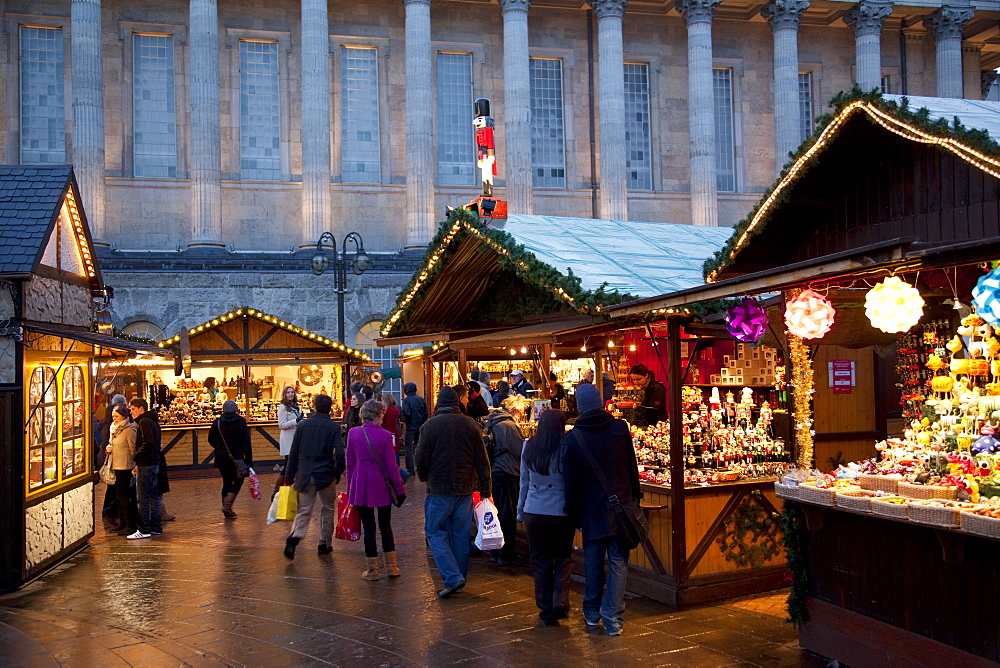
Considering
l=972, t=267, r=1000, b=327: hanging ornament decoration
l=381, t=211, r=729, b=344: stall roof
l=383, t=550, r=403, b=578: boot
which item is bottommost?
l=383, t=550, r=403, b=578: boot

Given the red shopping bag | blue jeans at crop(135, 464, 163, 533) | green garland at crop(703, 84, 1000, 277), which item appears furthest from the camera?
blue jeans at crop(135, 464, 163, 533)

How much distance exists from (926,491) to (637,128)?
32333 millimetres

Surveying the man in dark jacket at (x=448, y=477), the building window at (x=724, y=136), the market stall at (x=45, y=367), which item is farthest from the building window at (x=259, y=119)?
the man in dark jacket at (x=448, y=477)

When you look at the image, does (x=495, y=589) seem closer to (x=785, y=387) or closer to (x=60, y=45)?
(x=785, y=387)

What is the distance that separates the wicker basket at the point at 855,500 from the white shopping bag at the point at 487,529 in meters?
3.17

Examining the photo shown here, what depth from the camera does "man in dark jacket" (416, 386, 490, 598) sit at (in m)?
8.30

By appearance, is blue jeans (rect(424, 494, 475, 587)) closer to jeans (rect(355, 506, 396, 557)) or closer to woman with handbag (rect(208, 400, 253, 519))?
jeans (rect(355, 506, 396, 557))

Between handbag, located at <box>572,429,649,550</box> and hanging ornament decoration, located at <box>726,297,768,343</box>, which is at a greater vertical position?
hanging ornament decoration, located at <box>726,297,768,343</box>

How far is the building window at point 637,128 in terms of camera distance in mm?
36750

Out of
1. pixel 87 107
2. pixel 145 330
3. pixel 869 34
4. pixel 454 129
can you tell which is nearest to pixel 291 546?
pixel 145 330

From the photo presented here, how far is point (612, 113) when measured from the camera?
112 ft

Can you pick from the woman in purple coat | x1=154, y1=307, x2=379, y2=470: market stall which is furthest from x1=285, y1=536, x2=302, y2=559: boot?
x1=154, y1=307, x2=379, y2=470: market stall

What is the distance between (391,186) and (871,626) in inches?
1168

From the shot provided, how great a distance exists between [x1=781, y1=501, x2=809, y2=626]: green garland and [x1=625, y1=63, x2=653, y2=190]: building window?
30.7 m
